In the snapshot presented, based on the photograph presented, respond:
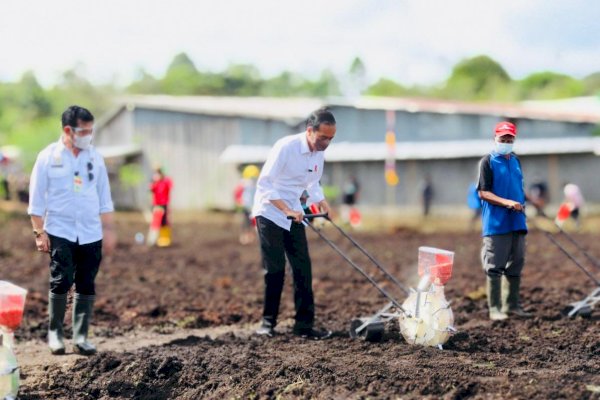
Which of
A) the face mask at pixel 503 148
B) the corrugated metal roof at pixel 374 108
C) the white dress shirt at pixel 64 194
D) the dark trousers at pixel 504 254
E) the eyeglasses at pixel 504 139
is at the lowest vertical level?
the dark trousers at pixel 504 254

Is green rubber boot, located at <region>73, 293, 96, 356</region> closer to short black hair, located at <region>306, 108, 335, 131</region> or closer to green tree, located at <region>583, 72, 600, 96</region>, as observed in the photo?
short black hair, located at <region>306, 108, 335, 131</region>

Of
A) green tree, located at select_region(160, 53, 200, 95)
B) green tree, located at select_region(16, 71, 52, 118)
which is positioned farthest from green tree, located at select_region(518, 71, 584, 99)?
green tree, located at select_region(16, 71, 52, 118)

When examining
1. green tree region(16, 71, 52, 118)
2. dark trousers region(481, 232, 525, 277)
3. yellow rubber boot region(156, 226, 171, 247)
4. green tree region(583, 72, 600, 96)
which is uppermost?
green tree region(583, 72, 600, 96)

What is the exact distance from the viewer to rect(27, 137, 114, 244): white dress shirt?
6594 mm

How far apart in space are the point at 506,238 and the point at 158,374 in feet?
11.9

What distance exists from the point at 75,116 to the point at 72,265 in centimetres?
125

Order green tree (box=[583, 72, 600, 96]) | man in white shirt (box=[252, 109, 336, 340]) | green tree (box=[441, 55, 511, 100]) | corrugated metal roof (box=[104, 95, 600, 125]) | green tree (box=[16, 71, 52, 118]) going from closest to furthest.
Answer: man in white shirt (box=[252, 109, 336, 340]), corrugated metal roof (box=[104, 95, 600, 125]), green tree (box=[583, 72, 600, 96]), green tree (box=[16, 71, 52, 118]), green tree (box=[441, 55, 511, 100])

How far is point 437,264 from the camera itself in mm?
6395

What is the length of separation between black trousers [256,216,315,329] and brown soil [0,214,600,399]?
31cm

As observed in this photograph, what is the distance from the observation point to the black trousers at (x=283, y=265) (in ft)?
23.5

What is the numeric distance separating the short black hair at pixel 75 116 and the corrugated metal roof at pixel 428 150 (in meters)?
19.9

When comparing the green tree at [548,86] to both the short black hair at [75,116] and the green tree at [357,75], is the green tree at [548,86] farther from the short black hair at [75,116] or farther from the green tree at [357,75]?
the short black hair at [75,116]

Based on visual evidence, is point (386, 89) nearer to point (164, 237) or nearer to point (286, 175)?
point (164, 237)

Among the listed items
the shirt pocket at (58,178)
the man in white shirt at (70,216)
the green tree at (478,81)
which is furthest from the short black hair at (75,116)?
the green tree at (478,81)
